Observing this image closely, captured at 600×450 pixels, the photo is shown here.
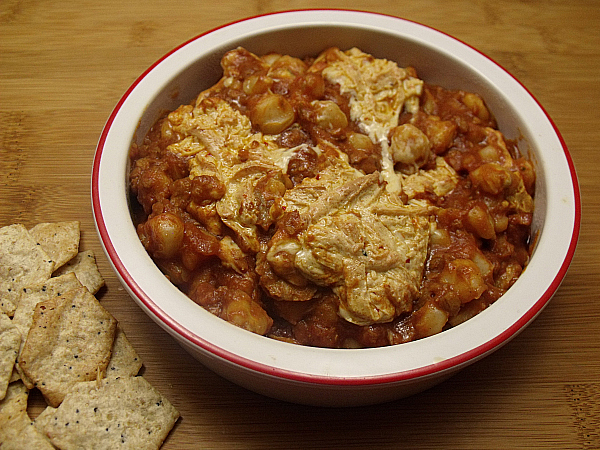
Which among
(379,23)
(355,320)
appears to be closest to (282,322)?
(355,320)

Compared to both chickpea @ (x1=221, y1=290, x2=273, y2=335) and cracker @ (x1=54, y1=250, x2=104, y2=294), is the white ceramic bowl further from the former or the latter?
cracker @ (x1=54, y1=250, x2=104, y2=294)

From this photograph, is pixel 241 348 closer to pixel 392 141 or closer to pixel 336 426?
pixel 336 426

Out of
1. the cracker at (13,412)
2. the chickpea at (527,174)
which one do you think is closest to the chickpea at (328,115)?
the chickpea at (527,174)

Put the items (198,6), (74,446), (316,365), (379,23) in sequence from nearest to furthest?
1. (316,365)
2. (74,446)
3. (379,23)
4. (198,6)

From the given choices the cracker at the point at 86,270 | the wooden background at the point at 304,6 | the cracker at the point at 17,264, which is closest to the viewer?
the wooden background at the point at 304,6

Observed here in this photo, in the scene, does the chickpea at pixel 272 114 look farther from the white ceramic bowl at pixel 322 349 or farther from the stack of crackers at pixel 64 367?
the stack of crackers at pixel 64 367

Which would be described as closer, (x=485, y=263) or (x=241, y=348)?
(x=241, y=348)

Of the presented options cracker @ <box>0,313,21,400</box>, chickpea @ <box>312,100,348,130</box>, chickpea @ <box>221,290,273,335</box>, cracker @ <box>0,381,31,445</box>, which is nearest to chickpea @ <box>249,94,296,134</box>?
chickpea @ <box>312,100,348,130</box>
